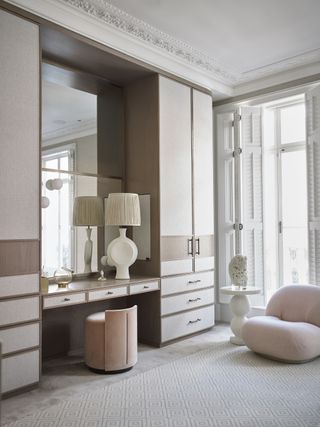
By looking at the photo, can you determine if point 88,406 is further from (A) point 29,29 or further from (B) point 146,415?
(A) point 29,29

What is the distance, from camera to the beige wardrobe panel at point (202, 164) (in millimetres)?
4410

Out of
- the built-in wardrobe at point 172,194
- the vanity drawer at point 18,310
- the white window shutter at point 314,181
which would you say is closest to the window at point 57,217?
the vanity drawer at point 18,310

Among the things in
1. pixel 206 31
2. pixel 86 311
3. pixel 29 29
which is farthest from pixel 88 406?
pixel 206 31

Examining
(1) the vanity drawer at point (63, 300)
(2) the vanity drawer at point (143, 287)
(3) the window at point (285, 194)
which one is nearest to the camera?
(1) the vanity drawer at point (63, 300)

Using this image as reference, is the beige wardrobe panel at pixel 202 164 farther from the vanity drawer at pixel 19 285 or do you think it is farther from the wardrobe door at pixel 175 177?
the vanity drawer at pixel 19 285

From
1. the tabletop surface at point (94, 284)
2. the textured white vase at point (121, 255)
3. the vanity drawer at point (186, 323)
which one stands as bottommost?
the vanity drawer at point (186, 323)

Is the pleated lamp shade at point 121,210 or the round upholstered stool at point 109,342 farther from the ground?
the pleated lamp shade at point 121,210

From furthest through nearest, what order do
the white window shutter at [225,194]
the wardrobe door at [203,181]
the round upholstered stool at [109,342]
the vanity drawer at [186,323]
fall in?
1. the white window shutter at [225,194]
2. the wardrobe door at [203,181]
3. the vanity drawer at [186,323]
4. the round upholstered stool at [109,342]

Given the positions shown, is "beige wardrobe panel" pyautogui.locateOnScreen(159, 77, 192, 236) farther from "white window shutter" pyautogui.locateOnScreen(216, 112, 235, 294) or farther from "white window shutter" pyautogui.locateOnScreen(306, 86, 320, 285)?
"white window shutter" pyautogui.locateOnScreen(306, 86, 320, 285)

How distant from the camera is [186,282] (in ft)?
13.7

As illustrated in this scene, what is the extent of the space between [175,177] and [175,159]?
0.60ft

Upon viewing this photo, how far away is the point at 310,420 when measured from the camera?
7.73ft

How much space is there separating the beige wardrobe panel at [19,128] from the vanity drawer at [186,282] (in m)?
1.50

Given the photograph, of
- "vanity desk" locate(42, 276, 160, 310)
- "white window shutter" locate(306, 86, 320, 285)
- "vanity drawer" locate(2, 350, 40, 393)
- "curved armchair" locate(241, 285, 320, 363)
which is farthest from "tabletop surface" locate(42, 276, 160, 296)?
"white window shutter" locate(306, 86, 320, 285)
